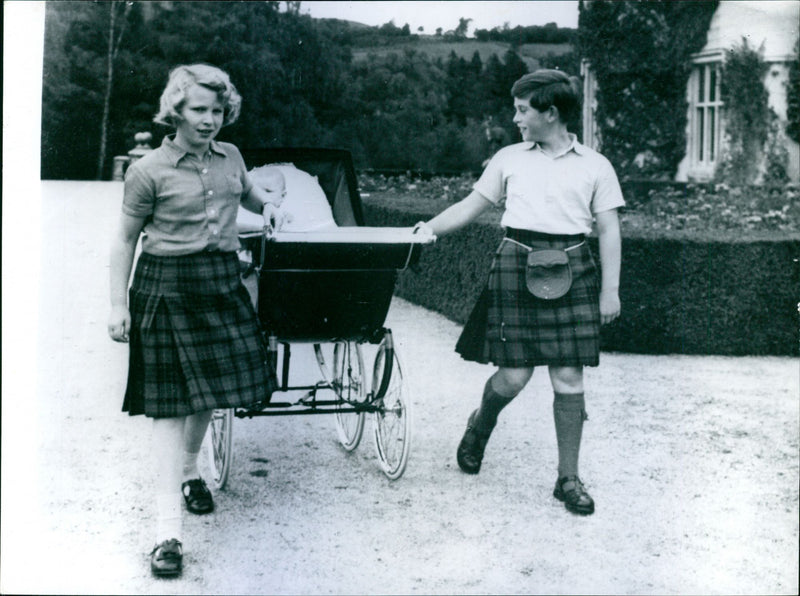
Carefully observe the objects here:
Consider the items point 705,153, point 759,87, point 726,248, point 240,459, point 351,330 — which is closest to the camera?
point 351,330

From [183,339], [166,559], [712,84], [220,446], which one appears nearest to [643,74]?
[712,84]

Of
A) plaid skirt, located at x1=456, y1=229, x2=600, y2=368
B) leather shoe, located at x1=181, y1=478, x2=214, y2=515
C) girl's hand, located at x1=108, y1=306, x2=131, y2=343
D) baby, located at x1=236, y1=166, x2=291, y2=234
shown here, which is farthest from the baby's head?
leather shoe, located at x1=181, y1=478, x2=214, y2=515

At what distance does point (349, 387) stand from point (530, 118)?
1.59 metres

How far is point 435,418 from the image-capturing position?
568cm

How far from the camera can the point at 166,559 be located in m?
3.51

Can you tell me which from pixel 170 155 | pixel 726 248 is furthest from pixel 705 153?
pixel 170 155

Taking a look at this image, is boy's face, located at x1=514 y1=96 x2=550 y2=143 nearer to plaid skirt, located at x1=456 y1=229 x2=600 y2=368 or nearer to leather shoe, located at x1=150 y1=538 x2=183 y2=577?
plaid skirt, located at x1=456 y1=229 x2=600 y2=368

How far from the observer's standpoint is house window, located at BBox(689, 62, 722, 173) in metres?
14.5

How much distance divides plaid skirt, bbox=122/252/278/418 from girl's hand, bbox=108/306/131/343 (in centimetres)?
8

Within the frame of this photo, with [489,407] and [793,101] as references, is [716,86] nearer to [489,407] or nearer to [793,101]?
[793,101]

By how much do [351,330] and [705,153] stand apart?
457 inches

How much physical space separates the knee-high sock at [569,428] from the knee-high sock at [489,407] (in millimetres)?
257

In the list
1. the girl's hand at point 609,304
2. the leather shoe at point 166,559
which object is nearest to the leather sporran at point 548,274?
the girl's hand at point 609,304

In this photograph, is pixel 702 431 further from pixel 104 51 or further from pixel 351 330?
pixel 104 51
